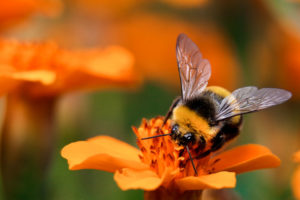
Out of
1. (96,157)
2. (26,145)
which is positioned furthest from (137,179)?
(26,145)

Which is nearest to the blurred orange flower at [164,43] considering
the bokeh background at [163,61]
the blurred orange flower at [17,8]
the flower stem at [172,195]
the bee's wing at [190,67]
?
the bokeh background at [163,61]

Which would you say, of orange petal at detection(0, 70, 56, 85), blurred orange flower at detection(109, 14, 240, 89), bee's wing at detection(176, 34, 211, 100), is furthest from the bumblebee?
blurred orange flower at detection(109, 14, 240, 89)

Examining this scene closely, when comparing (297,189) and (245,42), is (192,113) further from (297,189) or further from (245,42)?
(245,42)

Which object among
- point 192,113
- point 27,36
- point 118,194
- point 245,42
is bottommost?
point 118,194

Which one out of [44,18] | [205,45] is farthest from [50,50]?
[44,18]

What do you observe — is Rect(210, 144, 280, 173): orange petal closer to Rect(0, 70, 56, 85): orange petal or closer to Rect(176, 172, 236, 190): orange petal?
Rect(176, 172, 236, 190): orange petal

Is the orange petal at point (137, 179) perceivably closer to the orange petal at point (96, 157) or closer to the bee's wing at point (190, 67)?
the orange petal at point (96, 157)

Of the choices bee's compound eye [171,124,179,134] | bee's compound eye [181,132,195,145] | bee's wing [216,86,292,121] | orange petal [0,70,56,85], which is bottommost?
bee's compound eye [181,132,195,145]

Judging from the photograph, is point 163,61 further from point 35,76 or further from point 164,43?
point 35,76
